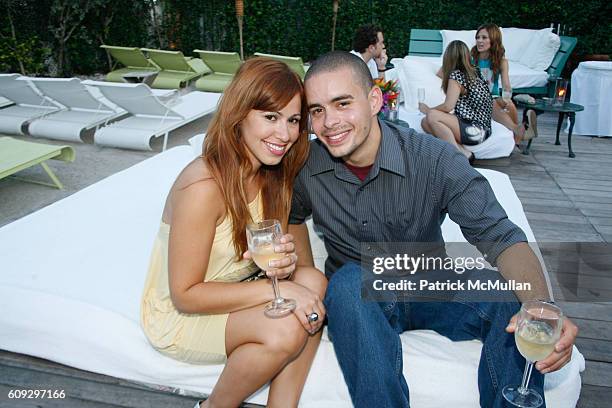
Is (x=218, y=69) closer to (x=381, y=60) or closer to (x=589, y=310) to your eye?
(x=381, y=60)

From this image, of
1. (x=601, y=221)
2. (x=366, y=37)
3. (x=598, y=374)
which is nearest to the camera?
(x=598, y=374)

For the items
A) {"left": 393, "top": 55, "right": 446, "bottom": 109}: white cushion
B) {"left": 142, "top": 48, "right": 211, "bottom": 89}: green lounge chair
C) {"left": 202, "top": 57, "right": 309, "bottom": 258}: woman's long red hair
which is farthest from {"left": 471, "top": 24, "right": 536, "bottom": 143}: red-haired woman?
{"left": 142, "top": 48, "right": 211, "bottom": 89}: green lounge chair

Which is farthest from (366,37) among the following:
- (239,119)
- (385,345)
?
(385,345)

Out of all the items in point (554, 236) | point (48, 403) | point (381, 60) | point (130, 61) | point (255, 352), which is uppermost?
point (381, 60)

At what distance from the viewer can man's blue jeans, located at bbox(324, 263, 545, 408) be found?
1754 millimetres

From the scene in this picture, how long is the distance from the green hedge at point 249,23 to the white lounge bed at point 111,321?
867 cm

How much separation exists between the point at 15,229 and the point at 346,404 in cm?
221

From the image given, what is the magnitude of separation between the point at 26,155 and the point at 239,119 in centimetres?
358

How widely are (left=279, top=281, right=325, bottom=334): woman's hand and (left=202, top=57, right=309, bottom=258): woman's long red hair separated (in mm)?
279

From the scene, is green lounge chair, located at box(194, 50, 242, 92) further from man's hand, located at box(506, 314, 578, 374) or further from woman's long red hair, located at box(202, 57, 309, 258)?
man's hand, located at box(506, 314, 578, 374)

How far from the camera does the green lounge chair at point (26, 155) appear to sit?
4.48 metres

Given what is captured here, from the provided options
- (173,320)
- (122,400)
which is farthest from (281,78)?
(122,400)

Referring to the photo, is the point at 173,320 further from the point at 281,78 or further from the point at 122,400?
the point at 281,78

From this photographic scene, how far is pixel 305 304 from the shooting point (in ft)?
6.41
